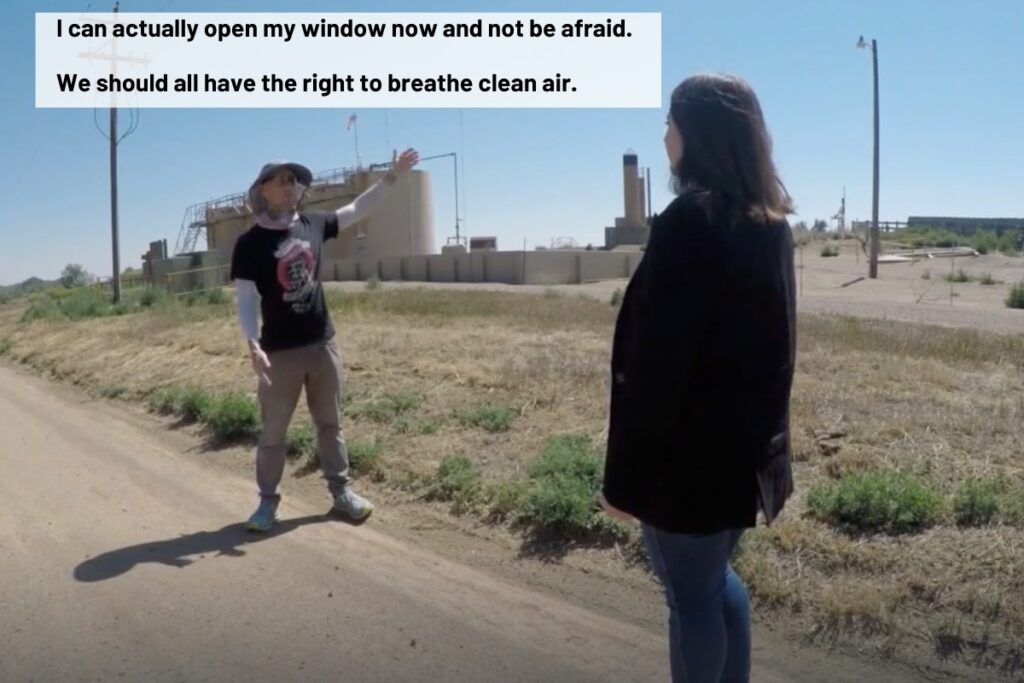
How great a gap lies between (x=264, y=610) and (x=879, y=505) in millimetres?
2899

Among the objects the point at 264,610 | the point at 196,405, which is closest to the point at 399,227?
the point at 196,405

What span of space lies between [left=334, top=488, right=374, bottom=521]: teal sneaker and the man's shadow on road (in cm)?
10

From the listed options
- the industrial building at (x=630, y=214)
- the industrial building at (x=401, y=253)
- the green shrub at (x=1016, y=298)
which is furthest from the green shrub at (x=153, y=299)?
the industrial building at (x=630, y=214)

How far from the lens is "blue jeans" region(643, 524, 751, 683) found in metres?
2.75

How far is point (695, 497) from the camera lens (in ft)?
8.78

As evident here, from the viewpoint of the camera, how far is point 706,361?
263 centimetres

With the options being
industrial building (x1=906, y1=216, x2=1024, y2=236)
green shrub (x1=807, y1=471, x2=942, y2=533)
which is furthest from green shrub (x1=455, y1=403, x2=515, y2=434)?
industrial building (x1=906, y1=216, x2=1024, y2=236)

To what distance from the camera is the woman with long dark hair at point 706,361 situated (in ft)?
8.47

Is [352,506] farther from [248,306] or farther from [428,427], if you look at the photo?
[428,427]

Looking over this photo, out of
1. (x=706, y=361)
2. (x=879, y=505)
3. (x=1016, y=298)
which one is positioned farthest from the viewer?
(x=1016, y=298)

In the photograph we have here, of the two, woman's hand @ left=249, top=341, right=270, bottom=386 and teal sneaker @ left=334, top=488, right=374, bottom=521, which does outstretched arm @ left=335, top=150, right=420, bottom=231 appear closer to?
woman's hand @ left=249, top=341, right=270, bottom=386

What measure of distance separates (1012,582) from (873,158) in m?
35.1

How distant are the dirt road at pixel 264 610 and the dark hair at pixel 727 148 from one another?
1.97 m

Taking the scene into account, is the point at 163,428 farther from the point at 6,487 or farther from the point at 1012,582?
the point at 1012,582
